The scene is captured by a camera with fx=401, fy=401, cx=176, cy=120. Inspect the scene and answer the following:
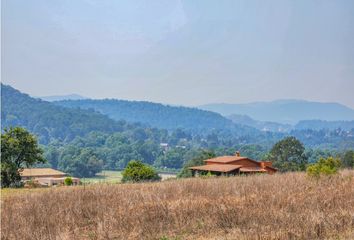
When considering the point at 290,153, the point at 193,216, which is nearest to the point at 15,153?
the point at 193,216

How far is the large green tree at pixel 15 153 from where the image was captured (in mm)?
31188

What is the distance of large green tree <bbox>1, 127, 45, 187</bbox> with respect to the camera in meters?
31.2

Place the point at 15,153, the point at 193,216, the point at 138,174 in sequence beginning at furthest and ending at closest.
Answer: the point at 15,153, the point at 138,174, the point at 193,216

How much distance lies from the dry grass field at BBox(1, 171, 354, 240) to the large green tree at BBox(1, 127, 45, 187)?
19.3 meters

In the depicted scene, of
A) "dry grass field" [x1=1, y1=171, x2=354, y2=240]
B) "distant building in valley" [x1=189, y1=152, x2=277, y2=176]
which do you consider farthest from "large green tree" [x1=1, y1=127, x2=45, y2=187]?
"dry grass field" [x1=1, y1=171, x2=354, y2=240]

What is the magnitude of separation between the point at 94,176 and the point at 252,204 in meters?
91.6

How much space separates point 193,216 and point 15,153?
26.9m

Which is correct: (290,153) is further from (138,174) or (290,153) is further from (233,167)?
(138,174)

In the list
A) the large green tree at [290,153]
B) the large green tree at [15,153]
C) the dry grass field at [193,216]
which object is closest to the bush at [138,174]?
the large green tree at [15,153]

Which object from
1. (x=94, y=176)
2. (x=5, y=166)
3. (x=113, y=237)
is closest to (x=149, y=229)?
(x=113, y=237)

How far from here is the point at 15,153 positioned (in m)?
32.8

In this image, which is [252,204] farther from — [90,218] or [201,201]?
[90,218]

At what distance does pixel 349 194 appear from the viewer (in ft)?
36.3

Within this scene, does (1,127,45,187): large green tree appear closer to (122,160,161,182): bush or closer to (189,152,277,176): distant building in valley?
(122,160,161,182): bush
